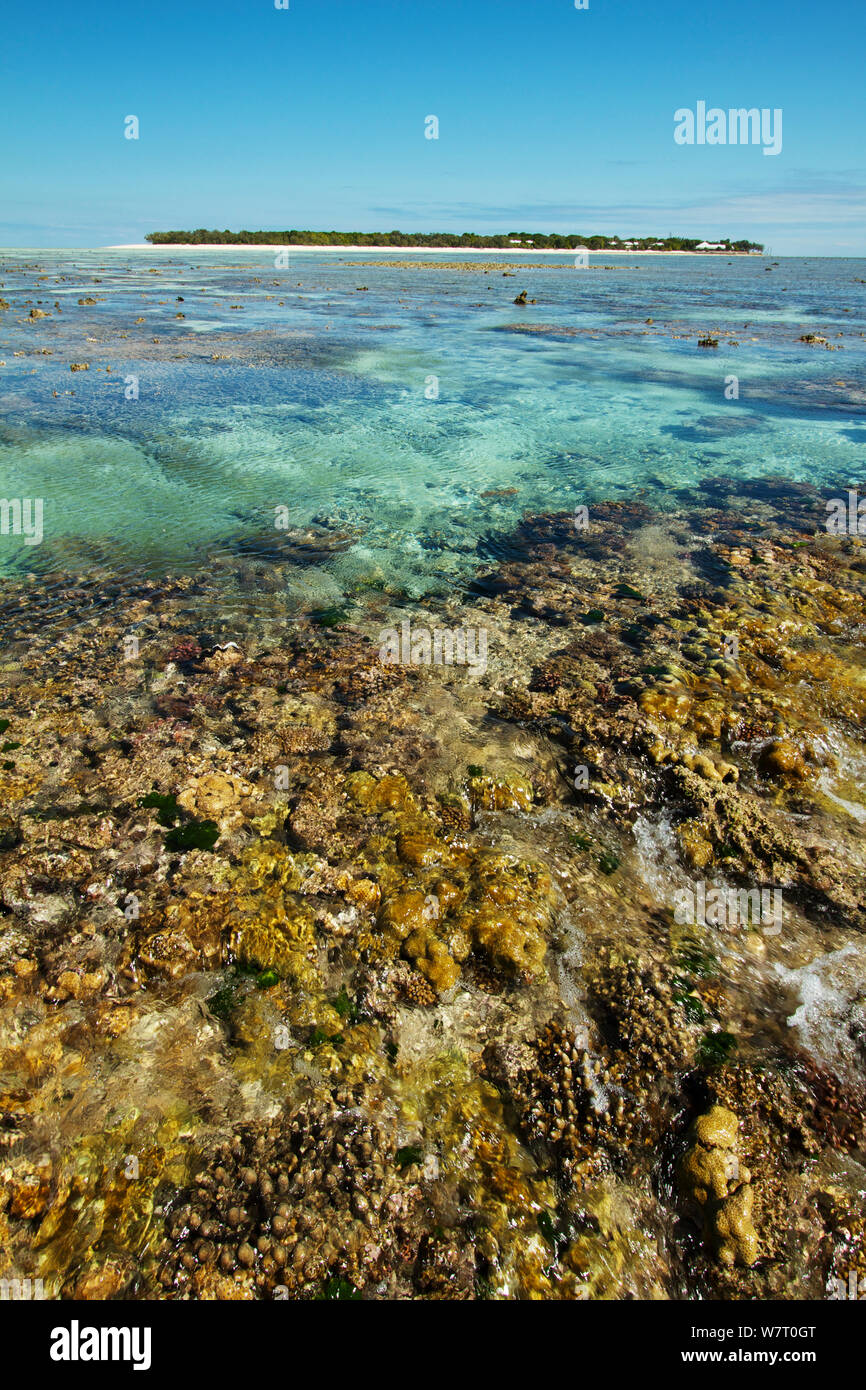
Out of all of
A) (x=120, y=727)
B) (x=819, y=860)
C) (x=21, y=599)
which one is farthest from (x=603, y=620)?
(x=21, y=599)

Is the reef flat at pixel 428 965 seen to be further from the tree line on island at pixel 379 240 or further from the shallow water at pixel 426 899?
the tree line on island at pixel 379 240

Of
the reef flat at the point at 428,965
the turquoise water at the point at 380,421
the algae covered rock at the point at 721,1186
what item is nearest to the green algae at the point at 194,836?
the reef flat at the point at 428,965

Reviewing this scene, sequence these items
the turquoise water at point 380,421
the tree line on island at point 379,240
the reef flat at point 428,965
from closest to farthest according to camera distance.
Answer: the reef flat at point 428,965 → the turquoise water at point 380,421 → the tree line on island at point 379,240

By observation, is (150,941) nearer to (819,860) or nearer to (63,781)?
(63,781)

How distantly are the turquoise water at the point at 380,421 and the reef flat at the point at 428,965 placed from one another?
3.93m

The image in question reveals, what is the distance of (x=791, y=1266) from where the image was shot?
3646 millimetres

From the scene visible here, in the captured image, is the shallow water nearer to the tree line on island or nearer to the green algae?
the green algae

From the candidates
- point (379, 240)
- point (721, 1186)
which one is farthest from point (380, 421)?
point (379, 240)

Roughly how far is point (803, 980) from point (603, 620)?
567 cm

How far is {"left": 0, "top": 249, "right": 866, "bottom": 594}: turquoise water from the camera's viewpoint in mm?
12727

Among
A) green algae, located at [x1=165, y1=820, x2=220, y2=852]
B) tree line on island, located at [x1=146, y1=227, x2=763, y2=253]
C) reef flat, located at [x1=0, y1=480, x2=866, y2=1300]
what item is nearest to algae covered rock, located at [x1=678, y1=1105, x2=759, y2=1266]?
reef flat, located at [x1=0, y1=480, x2=866, y2=1300]

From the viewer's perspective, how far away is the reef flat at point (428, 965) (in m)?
3.65

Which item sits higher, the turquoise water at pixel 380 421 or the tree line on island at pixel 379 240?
the tree line on island at pixel 379 240

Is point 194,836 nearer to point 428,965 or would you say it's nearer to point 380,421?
point 428,965
